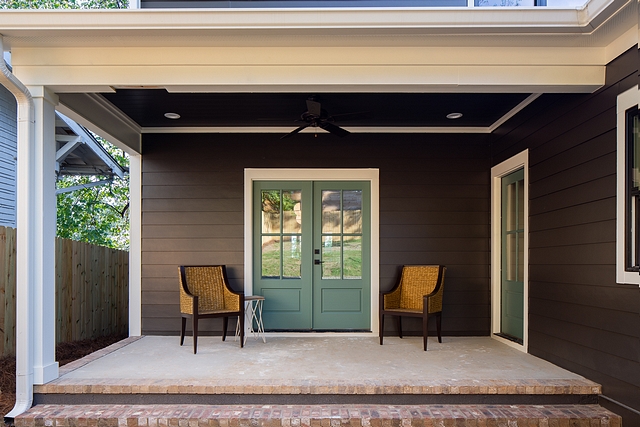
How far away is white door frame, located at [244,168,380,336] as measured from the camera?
509 centimetres

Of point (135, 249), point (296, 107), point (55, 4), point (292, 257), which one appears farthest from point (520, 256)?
point (55, 4)

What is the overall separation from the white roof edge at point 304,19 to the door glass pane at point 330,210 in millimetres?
2548

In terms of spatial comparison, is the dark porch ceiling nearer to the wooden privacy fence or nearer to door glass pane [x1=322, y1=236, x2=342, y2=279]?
door glass pane [x1=322, y1=236, x2=342, y2=279]

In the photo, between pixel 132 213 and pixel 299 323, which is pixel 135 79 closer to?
pixel 132 213

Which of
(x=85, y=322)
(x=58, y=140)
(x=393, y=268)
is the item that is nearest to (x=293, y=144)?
(x=393, y=268)

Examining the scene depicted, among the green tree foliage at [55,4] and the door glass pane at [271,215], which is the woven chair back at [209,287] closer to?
the door glass pane at [271,215]

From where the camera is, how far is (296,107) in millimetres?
4391

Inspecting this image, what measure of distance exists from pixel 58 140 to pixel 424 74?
629cm

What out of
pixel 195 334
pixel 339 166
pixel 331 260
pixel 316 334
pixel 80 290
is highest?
pixel 339 166

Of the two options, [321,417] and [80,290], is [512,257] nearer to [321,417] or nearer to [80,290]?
[321,417]

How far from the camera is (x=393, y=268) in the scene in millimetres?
5094

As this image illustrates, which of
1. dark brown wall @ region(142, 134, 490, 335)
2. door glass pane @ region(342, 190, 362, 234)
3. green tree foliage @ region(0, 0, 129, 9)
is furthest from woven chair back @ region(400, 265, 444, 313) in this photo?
green tree foliage @ region(0, 0, 129, 9)

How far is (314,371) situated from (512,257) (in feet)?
8.46

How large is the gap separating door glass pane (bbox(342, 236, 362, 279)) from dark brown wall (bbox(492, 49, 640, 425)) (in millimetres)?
1846
